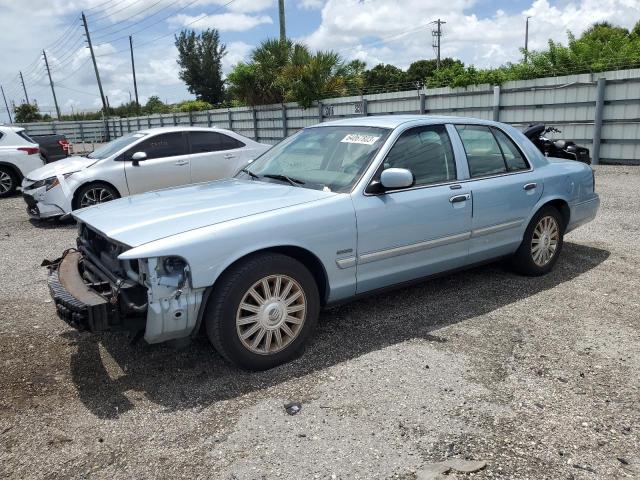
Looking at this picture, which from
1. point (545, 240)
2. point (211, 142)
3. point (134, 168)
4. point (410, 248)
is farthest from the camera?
point (211, 142)

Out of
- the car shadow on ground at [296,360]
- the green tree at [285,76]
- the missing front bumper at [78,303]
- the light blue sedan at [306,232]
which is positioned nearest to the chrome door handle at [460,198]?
the light blue sedan at [306,232]

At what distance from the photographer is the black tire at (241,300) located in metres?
3.27

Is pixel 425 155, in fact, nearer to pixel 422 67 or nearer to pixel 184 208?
pixel 184 208

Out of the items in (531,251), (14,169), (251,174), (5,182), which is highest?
(251,174)

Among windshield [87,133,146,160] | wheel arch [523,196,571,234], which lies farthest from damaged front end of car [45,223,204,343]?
windshield [87,133,146,160]

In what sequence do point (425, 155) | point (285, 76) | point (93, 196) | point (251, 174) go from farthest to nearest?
1. point (285, 76)
2. point (93, 196)
3. point (251, 174)
4. point (425, 155)

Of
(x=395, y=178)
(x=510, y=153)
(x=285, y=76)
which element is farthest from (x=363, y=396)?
(x=285, y=76)

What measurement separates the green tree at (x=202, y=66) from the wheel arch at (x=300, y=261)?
50695mm

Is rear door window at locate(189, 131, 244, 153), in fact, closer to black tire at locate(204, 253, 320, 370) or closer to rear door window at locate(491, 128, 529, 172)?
rear door window at locate(491, 128, 529, 172)

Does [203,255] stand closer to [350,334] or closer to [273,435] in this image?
[273,435]

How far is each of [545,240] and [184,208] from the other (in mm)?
3483

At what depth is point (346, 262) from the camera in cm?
379

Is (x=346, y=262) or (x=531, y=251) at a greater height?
(x=346, y=262)

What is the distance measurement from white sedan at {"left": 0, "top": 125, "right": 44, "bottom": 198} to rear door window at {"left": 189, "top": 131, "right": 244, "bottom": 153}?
5333mm
